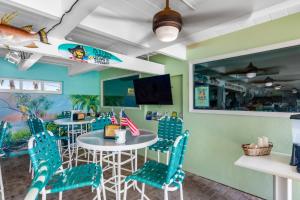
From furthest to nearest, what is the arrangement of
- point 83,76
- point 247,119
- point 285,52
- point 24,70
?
point 83,76 < point 24,70 < point 247,119 < point 285,52

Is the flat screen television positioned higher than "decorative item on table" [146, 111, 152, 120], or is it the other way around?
the flat screen television

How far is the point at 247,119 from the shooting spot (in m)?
2.60

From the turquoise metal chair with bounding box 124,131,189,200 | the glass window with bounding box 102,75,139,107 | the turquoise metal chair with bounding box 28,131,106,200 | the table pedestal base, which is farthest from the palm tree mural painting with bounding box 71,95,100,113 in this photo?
the table pedestal base

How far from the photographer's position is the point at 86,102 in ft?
18.5

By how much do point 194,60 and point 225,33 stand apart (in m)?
0.68

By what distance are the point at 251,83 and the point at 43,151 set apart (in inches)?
110

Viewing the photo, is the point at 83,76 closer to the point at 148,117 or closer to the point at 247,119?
the point at 148,117

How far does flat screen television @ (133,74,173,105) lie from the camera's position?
136 inches

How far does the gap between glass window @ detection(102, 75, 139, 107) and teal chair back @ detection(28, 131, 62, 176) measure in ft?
9.56

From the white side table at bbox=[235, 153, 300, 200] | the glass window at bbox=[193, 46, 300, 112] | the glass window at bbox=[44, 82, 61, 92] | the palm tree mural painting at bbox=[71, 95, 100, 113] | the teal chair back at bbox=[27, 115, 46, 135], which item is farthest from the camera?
the palm tree mural painting at bbox=[71, 95, 100, 113]

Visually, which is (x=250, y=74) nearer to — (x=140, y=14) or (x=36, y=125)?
(x=140, y=14)

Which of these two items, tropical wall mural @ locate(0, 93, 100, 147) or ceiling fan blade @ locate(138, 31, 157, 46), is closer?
ceiling fan blade @ locate(138, 31, 157, 46)

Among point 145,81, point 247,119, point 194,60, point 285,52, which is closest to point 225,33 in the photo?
point 194,60

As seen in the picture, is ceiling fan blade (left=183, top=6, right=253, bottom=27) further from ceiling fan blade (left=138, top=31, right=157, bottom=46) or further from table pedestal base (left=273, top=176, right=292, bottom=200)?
table pedestal base (left=273, top=176, right=292, bottom=200)
